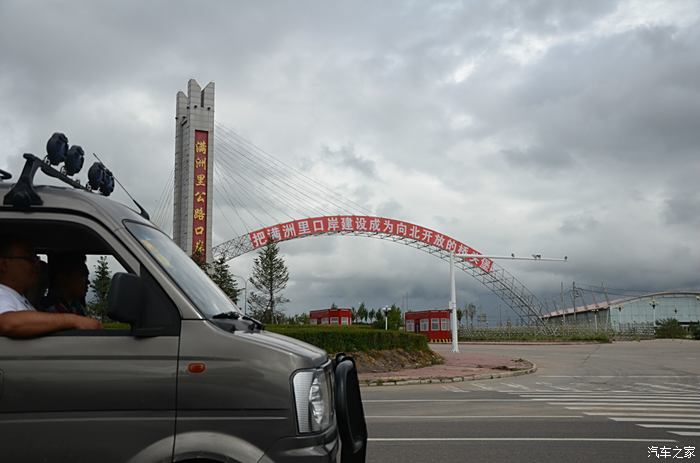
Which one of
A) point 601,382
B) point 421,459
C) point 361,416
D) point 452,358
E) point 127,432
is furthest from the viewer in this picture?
point 452,358

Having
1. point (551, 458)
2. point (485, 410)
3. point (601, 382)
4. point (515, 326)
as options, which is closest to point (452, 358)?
point (601, 382)

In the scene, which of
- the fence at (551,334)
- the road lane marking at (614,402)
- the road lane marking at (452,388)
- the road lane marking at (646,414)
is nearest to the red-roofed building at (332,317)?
the fence at (551,334)

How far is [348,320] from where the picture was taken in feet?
177

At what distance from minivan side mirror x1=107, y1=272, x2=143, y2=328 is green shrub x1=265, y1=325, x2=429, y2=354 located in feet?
53.6

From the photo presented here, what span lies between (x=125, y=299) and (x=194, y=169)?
39.8 m

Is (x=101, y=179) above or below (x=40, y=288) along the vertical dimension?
above

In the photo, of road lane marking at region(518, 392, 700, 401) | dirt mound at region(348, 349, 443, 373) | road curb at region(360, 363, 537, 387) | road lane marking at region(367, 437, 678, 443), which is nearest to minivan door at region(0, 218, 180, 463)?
road lane marking at region(367, 437, 678, 443)

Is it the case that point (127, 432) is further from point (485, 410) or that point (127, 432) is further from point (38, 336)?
point (485, 410)

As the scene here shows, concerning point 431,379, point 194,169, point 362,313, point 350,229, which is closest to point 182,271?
point 431,379

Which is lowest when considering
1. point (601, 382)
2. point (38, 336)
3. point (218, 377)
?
point (601, 382)

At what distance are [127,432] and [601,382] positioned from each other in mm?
19129

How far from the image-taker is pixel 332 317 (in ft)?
184

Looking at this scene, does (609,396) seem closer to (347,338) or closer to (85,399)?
(347,338)

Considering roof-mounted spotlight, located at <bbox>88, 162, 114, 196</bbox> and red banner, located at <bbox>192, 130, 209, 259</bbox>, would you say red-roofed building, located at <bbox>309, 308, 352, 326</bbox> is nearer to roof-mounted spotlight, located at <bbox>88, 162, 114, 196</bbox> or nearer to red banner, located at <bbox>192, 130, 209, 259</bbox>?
red banner, located at <bbox>192, 130, 209, 259</bbox>
